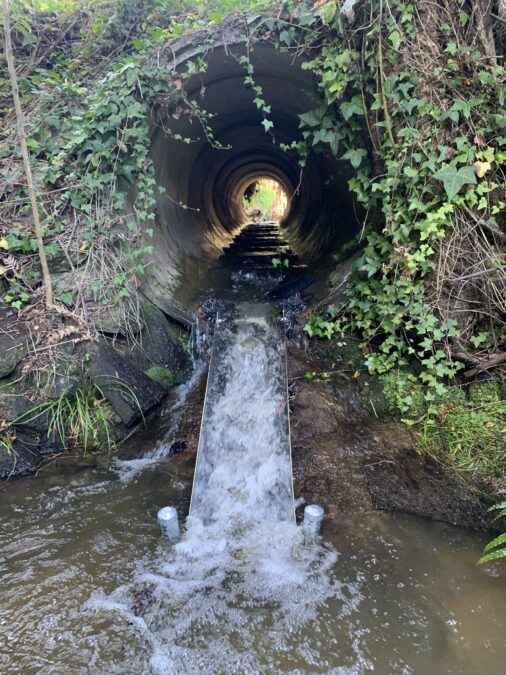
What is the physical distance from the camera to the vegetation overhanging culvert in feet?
11.9

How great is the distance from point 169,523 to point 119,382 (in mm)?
1805

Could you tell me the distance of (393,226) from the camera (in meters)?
3.92

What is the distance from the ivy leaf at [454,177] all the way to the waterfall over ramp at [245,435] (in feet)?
8.05

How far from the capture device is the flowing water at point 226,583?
7.27ft

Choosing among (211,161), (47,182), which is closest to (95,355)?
(47,182)

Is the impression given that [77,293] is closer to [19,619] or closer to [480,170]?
[19,619]

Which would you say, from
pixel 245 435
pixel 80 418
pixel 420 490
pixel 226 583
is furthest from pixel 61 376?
pixel 420 490

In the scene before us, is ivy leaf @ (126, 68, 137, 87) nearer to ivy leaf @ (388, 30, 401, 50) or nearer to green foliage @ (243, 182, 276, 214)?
ivy leaf @ (388, 30, 401, 50)

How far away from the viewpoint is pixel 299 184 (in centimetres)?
460

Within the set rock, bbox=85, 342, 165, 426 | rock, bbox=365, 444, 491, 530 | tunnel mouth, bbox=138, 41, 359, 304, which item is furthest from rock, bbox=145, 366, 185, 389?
rock, bbox=365, 444, 491, 530

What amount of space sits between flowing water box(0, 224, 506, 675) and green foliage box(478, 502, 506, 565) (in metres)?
0.10

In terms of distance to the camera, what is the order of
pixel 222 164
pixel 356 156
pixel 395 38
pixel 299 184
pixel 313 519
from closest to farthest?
pixel 313 519 → pixel 395 38 → pixel 356 156 → pixel 299 184 → pixel 222 164

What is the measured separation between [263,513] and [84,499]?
152cm

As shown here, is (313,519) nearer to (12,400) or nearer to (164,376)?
(164,376)
